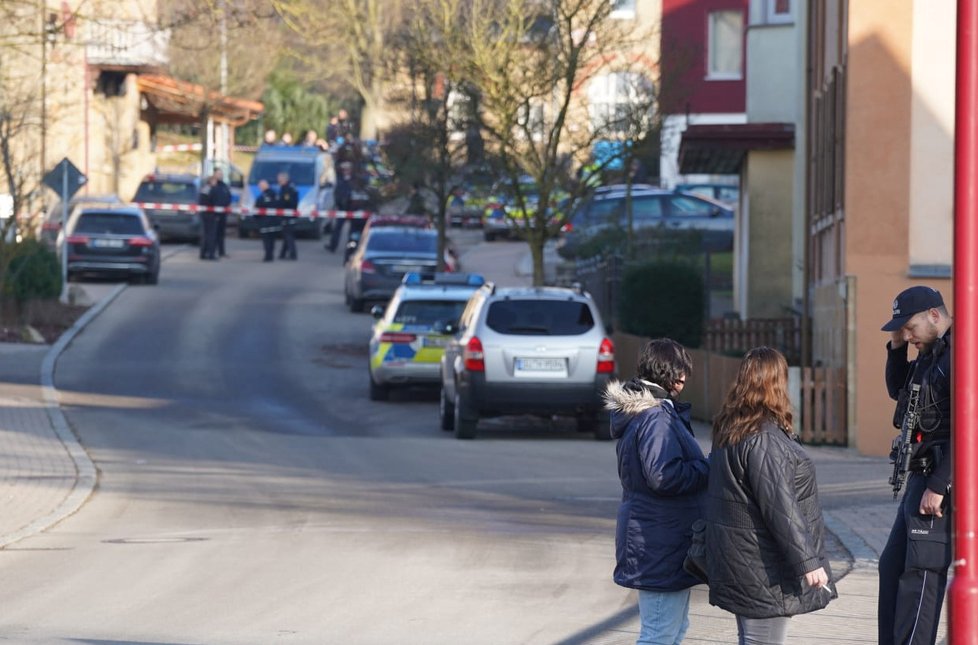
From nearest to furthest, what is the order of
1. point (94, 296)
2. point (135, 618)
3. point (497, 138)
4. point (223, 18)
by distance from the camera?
point (135, 618), point (223, 18), point (497, 138), point (94, 296)

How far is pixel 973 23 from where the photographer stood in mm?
4773

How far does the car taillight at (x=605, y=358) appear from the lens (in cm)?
1738

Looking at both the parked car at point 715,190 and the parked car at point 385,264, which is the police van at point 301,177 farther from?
Result: the parked car at point 385,264

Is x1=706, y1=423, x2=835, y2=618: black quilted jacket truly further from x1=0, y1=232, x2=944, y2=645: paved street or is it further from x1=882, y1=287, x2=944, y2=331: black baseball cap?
x1=0, y1=232, x2=944, y2=645: paved street

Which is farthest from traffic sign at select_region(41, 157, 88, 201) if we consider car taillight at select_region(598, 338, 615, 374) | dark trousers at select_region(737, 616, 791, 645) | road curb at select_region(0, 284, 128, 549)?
dark trousers at select_region(737, 616, 791, 645)

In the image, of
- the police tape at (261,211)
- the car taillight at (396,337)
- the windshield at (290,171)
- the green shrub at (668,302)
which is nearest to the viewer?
the car taillight at (396,337)

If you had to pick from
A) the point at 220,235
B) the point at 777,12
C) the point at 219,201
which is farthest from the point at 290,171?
the point at 777,12

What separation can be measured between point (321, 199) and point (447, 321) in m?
25.6

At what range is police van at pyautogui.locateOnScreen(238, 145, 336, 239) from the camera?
45.2 meters

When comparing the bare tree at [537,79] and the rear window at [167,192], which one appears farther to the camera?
the rear window at [167,192]

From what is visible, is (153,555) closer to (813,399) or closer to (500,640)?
(500,640)

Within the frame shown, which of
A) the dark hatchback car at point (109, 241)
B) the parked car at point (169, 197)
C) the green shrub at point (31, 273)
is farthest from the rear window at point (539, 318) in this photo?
the parked car at point (169, 197)

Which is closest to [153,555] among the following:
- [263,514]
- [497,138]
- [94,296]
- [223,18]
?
[263,514]

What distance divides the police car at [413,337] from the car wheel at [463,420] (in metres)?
2.73
